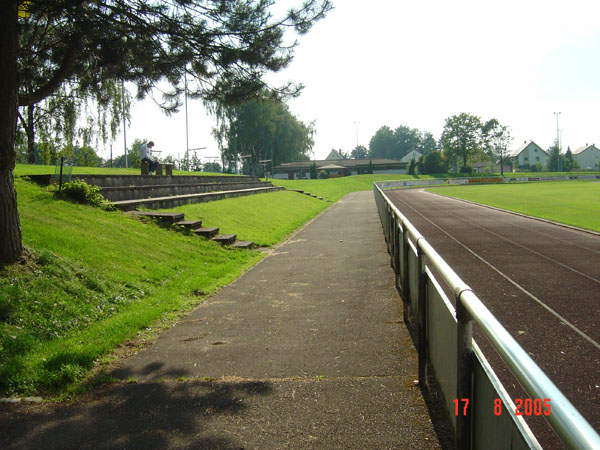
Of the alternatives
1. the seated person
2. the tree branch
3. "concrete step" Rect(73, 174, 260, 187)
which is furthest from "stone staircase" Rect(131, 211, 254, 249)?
the seated person

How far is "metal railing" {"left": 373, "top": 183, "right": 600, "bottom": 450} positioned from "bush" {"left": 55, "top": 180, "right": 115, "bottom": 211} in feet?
32.7

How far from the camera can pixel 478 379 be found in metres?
2.31

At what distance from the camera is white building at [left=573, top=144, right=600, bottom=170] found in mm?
146375

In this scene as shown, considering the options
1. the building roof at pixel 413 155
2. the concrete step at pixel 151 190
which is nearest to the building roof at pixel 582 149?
the building roof at pixel 413 155

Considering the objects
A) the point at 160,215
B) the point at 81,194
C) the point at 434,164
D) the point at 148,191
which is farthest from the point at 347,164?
the point at 81,194

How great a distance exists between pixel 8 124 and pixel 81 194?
220 inches

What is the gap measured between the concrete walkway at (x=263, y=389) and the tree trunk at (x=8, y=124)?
2.51 meters

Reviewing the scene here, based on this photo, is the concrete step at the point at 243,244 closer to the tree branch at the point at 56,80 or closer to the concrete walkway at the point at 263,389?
the concrete walkway at the point at 263,389

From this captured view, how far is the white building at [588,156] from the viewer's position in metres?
146

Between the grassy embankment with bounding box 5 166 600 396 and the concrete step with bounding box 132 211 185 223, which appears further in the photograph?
the concrete step with bounding box 132 211 185 223

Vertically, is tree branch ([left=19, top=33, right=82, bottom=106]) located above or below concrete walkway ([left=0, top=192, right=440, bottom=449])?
above

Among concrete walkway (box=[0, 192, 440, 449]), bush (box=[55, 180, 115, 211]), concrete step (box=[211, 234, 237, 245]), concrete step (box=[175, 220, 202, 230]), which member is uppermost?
bush (box=[55, 180, 115, 211])

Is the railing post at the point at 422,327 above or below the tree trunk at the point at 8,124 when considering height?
below

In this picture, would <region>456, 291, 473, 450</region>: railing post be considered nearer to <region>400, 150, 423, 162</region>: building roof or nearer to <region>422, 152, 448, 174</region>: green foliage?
<region>422, 152, 448, 174</region>: green foliage
